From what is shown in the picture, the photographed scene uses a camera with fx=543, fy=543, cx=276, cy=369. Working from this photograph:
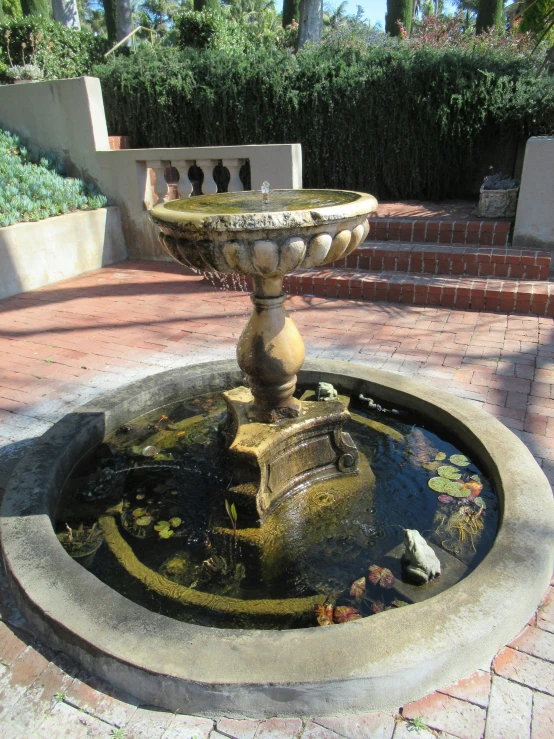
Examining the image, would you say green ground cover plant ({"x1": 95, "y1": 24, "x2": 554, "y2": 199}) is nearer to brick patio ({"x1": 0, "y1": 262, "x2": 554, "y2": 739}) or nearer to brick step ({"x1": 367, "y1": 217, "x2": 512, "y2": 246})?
brick step ({"x1": 367, "y1": 217, "x2": 512, "y2": 246})

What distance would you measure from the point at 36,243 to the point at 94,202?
1.18 m

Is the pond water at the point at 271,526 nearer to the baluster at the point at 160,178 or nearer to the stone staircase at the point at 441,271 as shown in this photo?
the stone staircase at the point at 441,271

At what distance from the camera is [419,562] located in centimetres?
217

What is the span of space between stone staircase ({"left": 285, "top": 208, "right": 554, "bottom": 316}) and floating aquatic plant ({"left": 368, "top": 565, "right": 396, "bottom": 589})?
3.76 metres

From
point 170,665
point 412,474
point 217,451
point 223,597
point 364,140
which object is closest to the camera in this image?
point 170,665

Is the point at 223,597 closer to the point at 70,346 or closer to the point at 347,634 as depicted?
the point at 347,634

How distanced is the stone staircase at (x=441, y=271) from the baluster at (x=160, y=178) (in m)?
2.44

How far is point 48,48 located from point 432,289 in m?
10.1

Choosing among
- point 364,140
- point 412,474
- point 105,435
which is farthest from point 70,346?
point 364,140

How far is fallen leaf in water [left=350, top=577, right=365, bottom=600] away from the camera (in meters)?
2.16

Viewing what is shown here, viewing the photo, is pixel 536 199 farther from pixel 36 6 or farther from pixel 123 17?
pixel 36 6

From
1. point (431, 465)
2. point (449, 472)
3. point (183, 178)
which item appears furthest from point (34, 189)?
point (449, 472)

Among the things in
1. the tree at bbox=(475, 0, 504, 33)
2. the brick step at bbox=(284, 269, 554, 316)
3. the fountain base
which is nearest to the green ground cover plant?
the brick step at bbox=(284, 269, 554, 316)

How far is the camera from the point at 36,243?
251 inches
